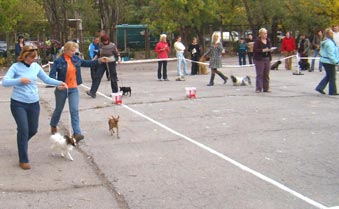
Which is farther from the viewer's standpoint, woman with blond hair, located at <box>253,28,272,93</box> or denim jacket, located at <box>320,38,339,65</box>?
A: woman with blond hair, located at <box>253,28,272,93</box>

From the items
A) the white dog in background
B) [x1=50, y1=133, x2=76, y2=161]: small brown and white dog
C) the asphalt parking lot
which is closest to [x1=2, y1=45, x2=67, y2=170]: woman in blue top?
the asphalt parking lot

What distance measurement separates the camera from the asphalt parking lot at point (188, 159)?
17.3 ft

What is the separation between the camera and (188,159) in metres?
6.79

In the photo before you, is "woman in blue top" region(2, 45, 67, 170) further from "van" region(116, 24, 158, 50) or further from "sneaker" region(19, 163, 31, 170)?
"van" region(116, 24, 158, 50)

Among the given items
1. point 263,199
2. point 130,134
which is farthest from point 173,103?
point 263,199

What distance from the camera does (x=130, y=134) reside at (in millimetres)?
8500

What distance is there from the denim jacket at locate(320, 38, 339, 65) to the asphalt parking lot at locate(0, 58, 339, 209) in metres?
1.21

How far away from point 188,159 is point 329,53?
7285 mm

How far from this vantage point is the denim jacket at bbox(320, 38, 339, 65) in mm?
12562

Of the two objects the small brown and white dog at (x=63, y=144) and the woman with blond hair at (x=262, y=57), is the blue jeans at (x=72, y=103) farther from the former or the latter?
the woman with blond hair at (x=262, y=57)

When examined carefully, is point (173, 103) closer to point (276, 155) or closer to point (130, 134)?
point (130, 134)

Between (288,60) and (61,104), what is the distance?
1547 cm

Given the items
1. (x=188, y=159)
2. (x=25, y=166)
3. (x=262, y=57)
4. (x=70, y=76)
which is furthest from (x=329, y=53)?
(x=25, y=166)

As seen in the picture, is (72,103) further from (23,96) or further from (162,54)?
(162,54)
